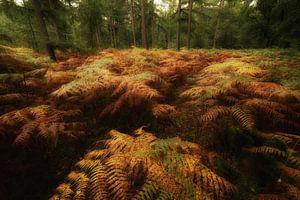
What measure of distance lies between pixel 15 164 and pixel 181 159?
8.36 feet

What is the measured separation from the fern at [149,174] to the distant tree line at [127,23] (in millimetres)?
4201

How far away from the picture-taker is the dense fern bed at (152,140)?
2002mm

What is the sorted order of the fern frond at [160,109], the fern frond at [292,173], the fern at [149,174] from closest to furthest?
1. the fern at [149,174]
2. the fern frond at [292,173]
3. the fern frond at [160,109]

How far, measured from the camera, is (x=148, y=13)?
70.1ft

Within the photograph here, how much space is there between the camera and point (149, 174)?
1893 millimetres

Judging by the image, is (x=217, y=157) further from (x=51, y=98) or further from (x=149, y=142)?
(x=51, y=98)

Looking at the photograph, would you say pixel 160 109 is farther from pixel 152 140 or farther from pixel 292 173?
pixel 292 173

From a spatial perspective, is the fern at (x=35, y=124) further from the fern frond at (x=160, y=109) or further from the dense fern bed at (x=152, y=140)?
the fern frond at (x=160, y=109)

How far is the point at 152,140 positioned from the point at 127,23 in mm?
26230

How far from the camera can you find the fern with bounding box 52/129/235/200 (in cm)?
181

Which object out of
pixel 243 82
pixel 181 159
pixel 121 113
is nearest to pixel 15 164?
pixel 121 113

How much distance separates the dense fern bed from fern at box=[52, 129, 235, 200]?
0.01 metres

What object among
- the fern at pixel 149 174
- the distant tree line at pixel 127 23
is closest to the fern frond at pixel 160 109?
the fern at pixel 149 174

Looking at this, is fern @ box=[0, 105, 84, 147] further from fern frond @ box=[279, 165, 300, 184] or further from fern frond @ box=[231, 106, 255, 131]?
fern frond @ box=[279, 165, 300, 184]
